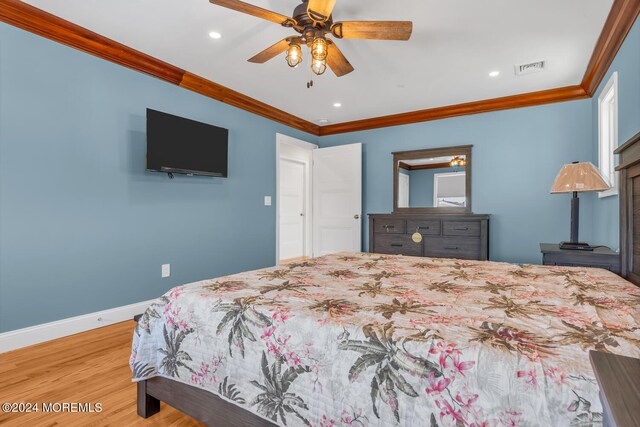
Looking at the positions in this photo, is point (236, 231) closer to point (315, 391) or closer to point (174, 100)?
point (174, 100)

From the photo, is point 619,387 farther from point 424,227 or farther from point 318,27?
point 424,227

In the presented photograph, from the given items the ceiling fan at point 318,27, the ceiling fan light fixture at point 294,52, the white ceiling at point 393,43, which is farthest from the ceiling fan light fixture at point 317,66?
the white ceiling at point 393,43

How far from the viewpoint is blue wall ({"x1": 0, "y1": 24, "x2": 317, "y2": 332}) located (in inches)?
93.0

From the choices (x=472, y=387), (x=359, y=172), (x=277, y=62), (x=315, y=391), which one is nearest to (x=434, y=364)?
(x=472, y=387)

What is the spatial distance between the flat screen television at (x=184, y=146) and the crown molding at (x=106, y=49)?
0.42m

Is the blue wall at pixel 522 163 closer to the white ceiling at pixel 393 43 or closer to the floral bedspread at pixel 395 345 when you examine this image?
the white ceiling at pixel 393 43

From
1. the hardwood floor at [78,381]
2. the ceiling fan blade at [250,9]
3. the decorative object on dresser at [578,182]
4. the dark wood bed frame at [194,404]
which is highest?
the ceiling fan blade at [250,9]

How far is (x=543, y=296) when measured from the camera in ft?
4.64

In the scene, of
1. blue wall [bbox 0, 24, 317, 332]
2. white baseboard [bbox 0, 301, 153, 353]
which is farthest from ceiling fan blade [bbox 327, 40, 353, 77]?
white baseboard [bbox 0, 301, 153, 353]

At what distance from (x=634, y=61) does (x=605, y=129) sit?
115 cm

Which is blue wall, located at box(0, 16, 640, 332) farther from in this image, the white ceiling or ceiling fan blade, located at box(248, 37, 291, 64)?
ceiling fan blade, located at box(248, 37, 291, 64)

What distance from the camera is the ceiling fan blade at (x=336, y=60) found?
2355 mm

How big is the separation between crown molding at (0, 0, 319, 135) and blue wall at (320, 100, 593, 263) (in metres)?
2.67

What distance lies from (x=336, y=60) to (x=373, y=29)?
48 cm
